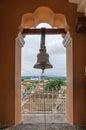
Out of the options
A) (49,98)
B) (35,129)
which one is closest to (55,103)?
(49,98)

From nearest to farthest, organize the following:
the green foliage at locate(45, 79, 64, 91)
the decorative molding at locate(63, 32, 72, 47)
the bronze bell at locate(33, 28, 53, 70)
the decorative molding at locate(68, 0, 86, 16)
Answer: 1. the bronze bell at locate(33, 28, 53, 70)
2. the decorative molding at locate(68, 0, 86, 16)
3. the decorative molding at locate(63, 32, 72, 47)
4. the green foliage at locate(45, 79, 64, 91)

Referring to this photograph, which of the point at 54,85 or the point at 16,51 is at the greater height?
the point at 16,51

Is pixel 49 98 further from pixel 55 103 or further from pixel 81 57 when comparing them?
pixel 81 57

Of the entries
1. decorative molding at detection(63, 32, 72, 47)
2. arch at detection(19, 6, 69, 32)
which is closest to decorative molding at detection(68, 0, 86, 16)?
arch at detection(19, 6, 69, 32)

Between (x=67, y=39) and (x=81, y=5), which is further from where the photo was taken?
(x=67, y=39)

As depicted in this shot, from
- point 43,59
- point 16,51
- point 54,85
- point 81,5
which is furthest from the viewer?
point 54,85

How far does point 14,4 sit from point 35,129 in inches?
58.0

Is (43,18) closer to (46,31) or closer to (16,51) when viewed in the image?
(46,31)

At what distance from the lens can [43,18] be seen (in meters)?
2.64

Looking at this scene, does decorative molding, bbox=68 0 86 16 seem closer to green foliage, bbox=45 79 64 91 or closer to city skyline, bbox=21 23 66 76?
city skyline, bbox=21 23 66 76

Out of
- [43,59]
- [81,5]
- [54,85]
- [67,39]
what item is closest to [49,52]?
[67,39]

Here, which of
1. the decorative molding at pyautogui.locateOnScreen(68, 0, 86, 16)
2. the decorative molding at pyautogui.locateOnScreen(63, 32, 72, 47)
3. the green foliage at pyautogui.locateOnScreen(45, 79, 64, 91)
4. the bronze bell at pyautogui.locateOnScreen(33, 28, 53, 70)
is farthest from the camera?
the green foliage at pyautogui.locateOnScreen(45, 79, 64, 91)

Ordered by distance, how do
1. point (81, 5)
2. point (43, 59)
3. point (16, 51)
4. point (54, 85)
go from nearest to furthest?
point (43, 59)
point (81, 5)
point (16, 51)
point (54, 85)

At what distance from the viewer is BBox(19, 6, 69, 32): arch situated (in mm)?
2465
